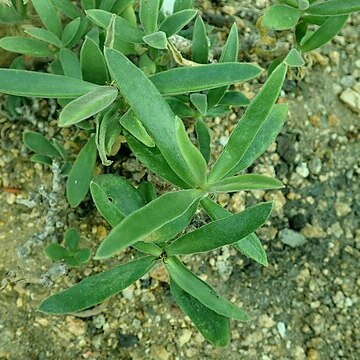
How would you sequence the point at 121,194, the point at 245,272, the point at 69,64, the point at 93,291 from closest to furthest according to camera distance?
the point at 93,291, the point at 121,194, the point at 69,64, the point at 245,272

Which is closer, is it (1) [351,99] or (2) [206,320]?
(2) [206,320]

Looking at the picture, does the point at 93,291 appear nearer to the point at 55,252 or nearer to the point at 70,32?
the point at 55,252

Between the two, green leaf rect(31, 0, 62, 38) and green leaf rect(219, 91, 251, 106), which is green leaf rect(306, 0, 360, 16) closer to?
green leaf rect(219, 91, 251, 106)

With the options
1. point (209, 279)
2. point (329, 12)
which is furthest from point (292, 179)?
point (329, 12)

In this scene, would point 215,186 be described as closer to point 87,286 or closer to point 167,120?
point 167,120

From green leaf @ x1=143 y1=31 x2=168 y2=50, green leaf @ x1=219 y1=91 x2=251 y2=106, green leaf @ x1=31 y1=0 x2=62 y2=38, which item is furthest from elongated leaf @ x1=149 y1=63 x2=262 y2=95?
green leaf @ x1=31 y1=0 x2=62 y2=38

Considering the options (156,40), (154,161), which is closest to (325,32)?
(156,40)

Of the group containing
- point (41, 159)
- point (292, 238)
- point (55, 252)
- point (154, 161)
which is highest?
point (154, 161)
